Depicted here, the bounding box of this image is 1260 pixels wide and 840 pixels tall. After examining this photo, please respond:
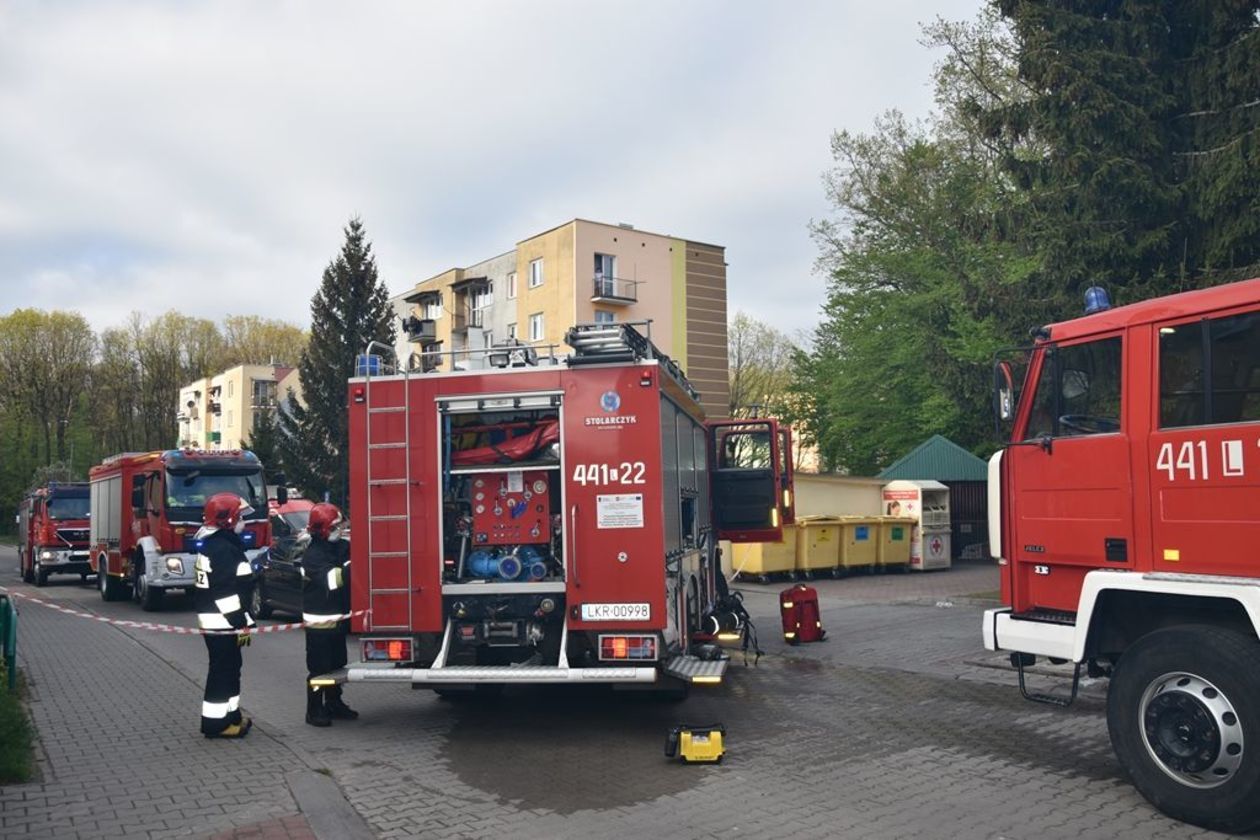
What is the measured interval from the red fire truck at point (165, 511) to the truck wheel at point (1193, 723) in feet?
45.2

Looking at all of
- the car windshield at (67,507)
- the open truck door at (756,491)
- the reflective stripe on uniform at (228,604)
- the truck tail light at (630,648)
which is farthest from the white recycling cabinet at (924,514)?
the car windshield at (67,507)

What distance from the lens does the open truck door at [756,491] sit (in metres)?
11.5

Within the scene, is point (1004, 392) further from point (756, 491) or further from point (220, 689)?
point (220, 689)

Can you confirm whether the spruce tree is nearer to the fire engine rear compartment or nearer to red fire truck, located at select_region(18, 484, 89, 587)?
red fire truck, located at select_region(18, 484, 89, 587)

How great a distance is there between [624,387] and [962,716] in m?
4.00

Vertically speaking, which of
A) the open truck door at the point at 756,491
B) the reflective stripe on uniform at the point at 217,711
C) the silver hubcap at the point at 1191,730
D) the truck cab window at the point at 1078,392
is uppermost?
the truck cab window at the point at 1078,392

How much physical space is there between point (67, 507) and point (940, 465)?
72.9 ft

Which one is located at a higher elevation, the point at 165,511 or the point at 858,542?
the point at 165,511

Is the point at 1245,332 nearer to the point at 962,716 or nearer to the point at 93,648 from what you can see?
the point at 962,716

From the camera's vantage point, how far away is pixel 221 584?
7660 millimetres

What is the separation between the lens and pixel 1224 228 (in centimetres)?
1259

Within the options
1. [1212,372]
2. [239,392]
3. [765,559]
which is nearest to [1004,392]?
[1212,372]

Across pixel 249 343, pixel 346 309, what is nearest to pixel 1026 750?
pixel 346 309

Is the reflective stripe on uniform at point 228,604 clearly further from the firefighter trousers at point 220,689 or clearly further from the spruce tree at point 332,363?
the spruce tree at point 332,363
